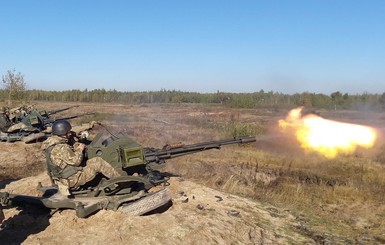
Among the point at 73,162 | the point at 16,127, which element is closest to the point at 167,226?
the point at 73,162

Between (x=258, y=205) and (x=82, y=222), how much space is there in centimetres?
443

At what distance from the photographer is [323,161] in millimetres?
18672

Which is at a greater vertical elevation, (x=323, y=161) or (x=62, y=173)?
(x=62, y=173)

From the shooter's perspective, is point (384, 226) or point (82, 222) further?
point (384, 226)

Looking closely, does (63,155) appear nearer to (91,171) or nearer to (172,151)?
(91,171)

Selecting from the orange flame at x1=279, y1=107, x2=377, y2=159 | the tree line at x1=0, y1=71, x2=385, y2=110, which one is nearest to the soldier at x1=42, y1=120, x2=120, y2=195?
the orange flame at x1=279, y1=107, x2=377, y2=159

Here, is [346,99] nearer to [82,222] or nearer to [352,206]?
[352,206]

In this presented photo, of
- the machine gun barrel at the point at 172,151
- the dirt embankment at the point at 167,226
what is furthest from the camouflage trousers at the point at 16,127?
the machine gun barrel at the point at 172,151

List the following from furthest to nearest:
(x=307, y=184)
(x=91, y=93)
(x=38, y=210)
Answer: (x=91, y=93), (x=307, y=184), (x=38, y=210)

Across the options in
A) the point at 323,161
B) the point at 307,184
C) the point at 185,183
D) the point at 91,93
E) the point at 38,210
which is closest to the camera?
the point at 38,210

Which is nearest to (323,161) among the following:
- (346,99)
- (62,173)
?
(62,173)

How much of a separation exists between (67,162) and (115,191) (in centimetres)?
129

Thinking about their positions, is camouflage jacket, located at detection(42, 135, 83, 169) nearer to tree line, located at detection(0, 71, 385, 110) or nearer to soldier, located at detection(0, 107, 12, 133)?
soldier, located at detection(0, 107, 12, 133)

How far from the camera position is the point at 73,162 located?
348 inches
